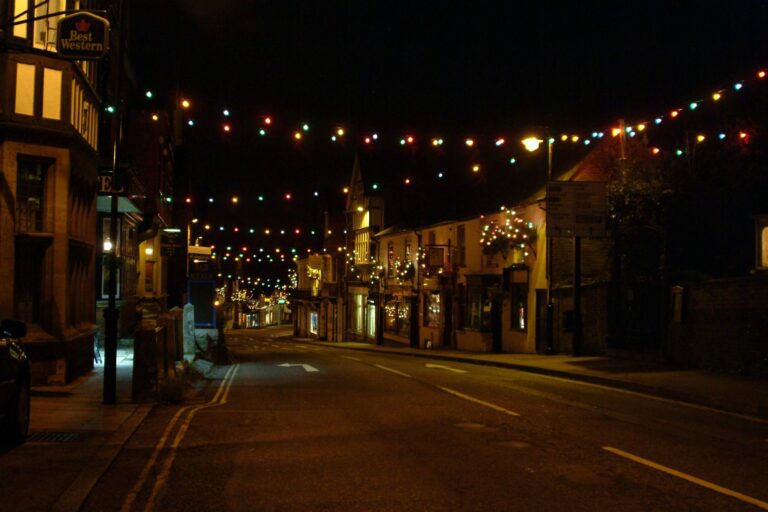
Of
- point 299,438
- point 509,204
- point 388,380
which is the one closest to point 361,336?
point 509,204

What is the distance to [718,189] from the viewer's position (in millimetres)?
23500

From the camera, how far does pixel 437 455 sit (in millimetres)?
9336

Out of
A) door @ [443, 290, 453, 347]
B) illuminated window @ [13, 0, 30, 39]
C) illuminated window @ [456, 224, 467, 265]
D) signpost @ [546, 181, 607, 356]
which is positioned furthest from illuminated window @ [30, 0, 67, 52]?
door @ [443, 290, 453, 347]

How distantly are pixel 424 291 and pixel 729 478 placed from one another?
34988 mm

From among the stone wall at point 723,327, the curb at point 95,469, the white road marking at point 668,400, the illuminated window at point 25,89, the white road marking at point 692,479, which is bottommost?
the white road marking at point 668,400

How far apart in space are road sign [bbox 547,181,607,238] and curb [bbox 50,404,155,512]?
48.7ft

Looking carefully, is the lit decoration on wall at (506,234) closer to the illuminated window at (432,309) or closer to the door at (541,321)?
the door at (541,321)

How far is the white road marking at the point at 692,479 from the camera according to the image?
7.21 meters

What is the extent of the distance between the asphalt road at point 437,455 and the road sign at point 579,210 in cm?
874

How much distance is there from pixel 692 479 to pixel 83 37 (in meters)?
10.2

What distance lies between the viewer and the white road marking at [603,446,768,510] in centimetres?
721

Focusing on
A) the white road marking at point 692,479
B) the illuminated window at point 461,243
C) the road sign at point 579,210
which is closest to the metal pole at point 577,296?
the road sign at point 579,210

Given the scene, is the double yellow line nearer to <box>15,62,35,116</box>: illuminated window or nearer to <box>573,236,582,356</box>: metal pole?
<box>15,62,35,116</box>: illuminated window

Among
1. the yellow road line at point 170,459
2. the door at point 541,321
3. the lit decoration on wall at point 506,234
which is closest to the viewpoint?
the yellow road line at point 170,459
